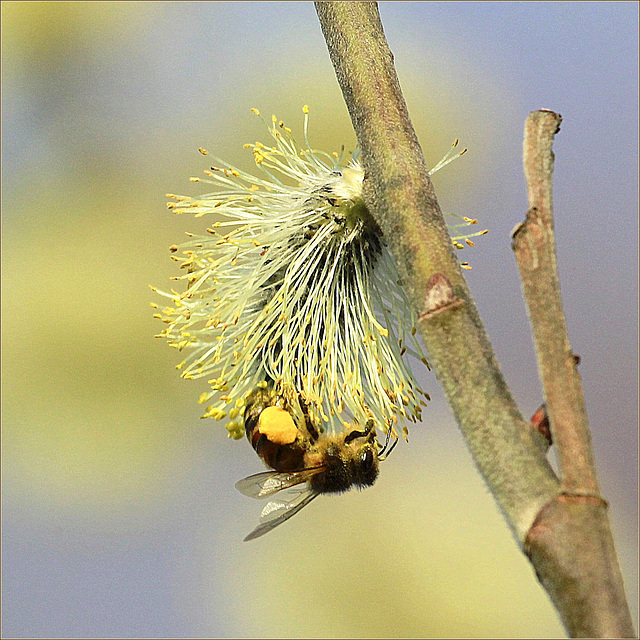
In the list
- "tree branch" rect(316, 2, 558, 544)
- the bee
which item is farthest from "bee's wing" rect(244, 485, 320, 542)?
"tree branch" rect(316, 2, 558, 544)

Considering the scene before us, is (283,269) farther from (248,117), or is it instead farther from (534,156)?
(248,117)

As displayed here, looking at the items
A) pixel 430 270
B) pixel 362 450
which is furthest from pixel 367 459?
pixel 430 270

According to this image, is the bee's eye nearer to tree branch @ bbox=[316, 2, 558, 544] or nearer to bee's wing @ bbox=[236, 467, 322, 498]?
bee's wing @ bbox=[236, 467, 322, 498]

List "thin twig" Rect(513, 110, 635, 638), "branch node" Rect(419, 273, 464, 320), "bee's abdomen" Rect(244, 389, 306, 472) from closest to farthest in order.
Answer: "thin twig" Rect(513, 110, 635, 638) → "branch node" Rect(419, 273, 464, 320) → "bee's abdomen" Rect(244, 389, 306, 472)

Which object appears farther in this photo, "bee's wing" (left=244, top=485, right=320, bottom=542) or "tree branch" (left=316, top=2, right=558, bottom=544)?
"bee's wing" (left=244, top=485, right=320, bottom=542)

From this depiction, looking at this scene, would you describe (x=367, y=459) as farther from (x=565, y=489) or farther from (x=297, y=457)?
(x=565, y=489)

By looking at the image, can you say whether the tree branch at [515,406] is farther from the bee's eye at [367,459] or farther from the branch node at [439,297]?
the bee's eye at [367,459]

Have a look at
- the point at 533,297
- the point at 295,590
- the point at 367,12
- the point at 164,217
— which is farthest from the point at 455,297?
the point at 164,217
